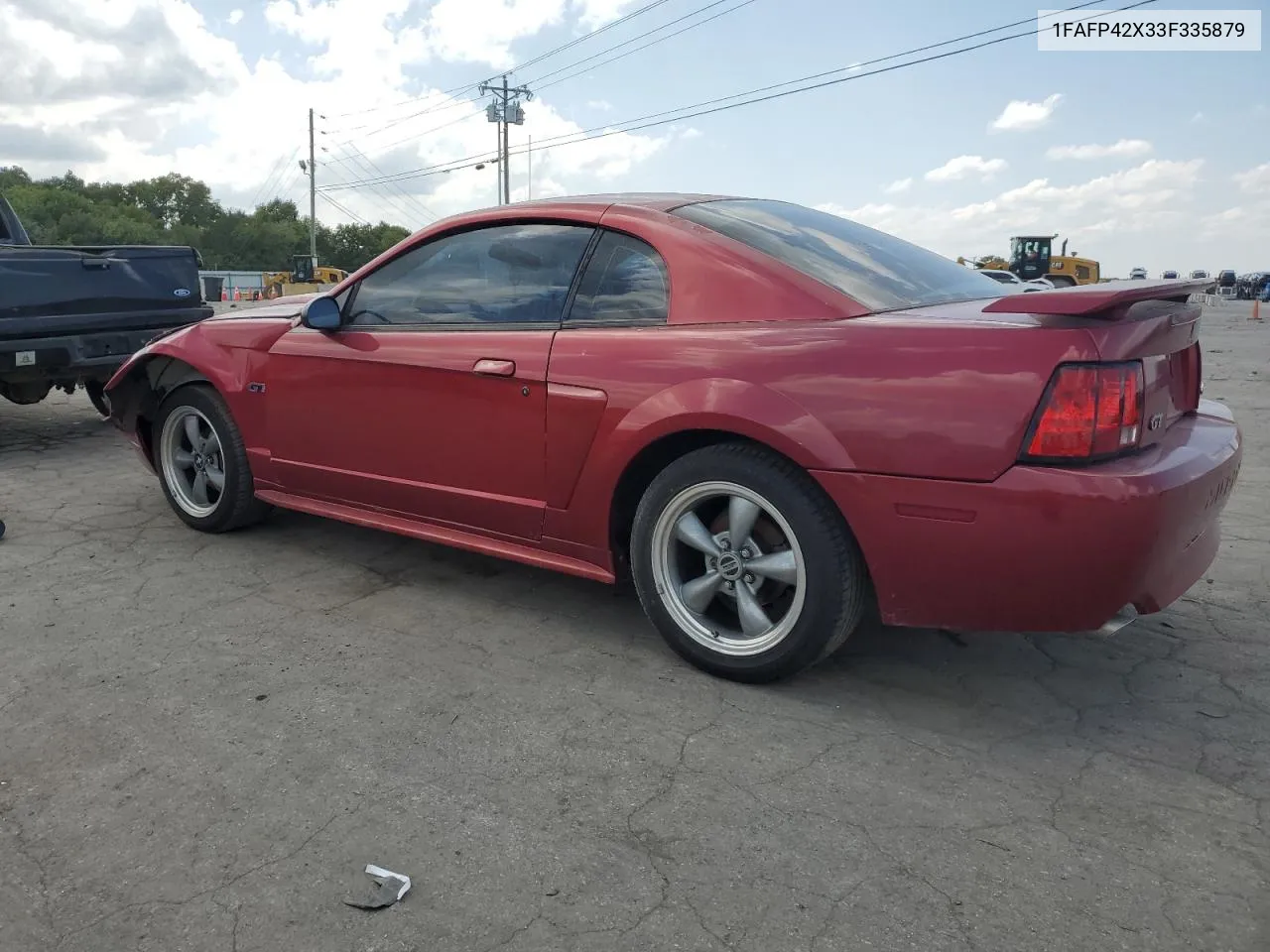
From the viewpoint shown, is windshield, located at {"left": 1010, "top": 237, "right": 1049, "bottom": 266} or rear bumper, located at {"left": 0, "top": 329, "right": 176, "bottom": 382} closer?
rear bumper, located at {"left": 0, "top": 329, "right": 176, "bottom": 382}

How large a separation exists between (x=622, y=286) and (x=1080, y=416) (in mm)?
1480

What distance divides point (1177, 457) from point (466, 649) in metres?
2.20

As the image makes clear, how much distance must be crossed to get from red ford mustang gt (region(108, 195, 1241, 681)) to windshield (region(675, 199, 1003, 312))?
0.02 m

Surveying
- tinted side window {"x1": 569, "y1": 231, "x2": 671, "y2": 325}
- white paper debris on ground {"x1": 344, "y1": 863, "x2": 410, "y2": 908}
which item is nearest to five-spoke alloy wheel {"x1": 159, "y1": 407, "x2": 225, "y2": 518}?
tinted side window {"x1": 569, "y1": 231, "x2": 671, "y2": 325}

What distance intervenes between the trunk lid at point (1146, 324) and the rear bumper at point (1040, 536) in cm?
12

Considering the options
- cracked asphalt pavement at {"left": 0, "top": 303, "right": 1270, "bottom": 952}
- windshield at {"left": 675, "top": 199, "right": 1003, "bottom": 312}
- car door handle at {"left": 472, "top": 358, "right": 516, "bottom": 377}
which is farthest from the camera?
car door handle at {"left": 472, "top": 358, "right": 516, "bottom": 377}

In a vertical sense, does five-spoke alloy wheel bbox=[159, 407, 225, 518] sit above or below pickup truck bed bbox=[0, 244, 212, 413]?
below

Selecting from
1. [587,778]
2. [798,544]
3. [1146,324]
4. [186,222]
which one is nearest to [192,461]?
[587,778]

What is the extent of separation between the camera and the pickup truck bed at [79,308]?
6301 millimetres

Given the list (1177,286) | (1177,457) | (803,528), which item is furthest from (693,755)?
(1177,286)

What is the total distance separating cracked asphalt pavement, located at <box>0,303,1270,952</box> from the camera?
6.36ft

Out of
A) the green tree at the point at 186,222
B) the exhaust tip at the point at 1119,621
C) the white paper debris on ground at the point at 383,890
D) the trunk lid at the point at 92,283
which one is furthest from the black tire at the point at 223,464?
the green tree at the point at 186,222

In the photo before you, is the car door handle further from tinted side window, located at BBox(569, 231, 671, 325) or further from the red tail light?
the red tail light

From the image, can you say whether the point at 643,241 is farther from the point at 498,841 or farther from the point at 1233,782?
the point at 1233,782
